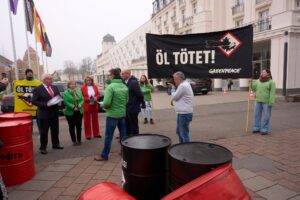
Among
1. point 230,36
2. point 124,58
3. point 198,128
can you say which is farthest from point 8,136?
point 124,58

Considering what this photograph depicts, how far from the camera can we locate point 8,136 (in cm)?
364

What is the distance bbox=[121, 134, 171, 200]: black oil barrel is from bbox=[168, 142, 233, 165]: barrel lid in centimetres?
21

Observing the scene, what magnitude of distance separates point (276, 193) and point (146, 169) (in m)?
2.09

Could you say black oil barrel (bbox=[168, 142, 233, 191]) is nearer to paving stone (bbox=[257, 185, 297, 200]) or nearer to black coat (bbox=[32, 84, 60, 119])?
paving stone (bbox=[257, 185, 297, 200])

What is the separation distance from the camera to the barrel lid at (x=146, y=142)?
2470 millimetres

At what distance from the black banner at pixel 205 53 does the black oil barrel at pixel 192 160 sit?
2.99 meters

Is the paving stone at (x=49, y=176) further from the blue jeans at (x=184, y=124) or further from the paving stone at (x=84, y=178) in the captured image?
the blue jeans at (x=184, y=124)

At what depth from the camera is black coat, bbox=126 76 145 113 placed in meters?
5.45

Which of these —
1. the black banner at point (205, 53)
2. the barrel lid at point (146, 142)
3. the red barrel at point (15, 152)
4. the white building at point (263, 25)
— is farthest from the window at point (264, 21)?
the red barrel at point (15, 152)

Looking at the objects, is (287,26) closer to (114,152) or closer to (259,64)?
(259,64)

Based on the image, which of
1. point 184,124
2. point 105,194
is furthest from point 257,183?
Result: point 105,194

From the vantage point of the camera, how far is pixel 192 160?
6.49 ft

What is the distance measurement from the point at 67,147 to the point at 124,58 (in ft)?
209

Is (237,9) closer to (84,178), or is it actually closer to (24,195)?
(84,178)
